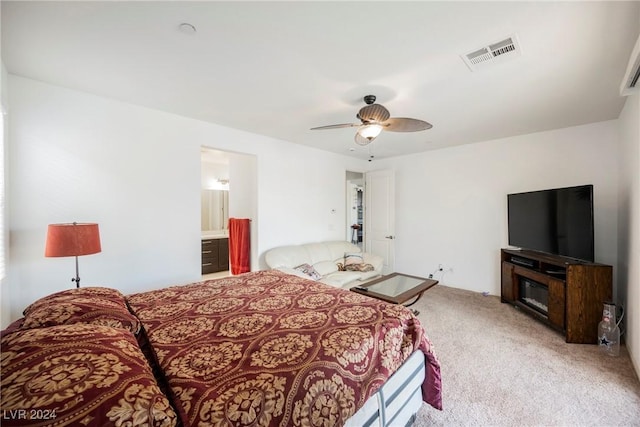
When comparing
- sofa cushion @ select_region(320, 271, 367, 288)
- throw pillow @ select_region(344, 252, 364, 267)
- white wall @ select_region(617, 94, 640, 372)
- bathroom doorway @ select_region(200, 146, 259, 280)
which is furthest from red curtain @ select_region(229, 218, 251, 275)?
white wall @ select_region(617, 94, 640, 372)

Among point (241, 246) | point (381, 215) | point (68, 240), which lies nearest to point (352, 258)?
point (381, 215)

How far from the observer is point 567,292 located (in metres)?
2.65

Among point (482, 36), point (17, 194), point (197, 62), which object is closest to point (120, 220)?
point (17, 194)

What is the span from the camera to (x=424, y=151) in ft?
15.8

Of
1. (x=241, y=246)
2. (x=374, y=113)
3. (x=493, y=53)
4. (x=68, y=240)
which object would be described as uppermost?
(x=493, y=53)

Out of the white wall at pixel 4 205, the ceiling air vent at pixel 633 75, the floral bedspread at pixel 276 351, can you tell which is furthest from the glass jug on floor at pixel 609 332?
the white wall at pixel 4 205

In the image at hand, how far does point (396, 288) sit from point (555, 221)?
2.05 metres

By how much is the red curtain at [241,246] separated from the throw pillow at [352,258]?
1.69m

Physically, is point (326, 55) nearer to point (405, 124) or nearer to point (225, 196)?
point (405, 124)

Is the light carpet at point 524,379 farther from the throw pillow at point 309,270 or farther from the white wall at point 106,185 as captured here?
the white wall at point 106,185

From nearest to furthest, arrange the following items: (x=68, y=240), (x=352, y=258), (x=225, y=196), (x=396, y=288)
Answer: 1. (x=68, y=240)
2. (x=396, y=288)
3. (x=352, y=258)
4. (x=225, y=196)

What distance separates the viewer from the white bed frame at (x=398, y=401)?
1.30 m

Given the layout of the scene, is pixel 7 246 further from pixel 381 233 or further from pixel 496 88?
pixel 381 233

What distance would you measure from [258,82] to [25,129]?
2.07 meters
